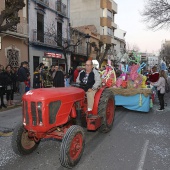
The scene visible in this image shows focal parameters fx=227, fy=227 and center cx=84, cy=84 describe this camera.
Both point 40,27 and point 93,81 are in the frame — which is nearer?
point 93,81

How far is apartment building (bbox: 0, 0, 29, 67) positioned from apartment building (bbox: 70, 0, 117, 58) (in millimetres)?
21686

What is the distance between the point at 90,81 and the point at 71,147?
1877 mm

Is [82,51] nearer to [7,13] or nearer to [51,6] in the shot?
[51,6]

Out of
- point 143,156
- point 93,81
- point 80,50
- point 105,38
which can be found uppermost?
point 105,38

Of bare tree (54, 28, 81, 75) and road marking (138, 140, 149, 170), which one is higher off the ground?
bare tree (54, 28, 81, 75)

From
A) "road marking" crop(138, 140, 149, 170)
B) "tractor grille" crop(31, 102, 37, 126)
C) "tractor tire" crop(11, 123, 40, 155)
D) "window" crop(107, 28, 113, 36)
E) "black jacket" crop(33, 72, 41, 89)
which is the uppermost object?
"window" crop(107, 28, 113, 36)

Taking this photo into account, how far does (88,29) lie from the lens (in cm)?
3300

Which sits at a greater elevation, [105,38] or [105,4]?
[105,4]

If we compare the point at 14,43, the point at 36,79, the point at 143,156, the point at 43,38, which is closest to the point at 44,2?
the point at 43,38

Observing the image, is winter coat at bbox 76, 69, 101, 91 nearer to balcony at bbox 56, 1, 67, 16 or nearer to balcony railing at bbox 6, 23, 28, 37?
balcony railing at bbox 6, 23, 28, 37

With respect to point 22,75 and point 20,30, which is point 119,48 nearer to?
point 20,30

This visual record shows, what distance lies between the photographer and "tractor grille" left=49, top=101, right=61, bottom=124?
143 inches

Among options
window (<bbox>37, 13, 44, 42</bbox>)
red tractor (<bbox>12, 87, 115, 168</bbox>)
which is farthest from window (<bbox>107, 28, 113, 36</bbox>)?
red tractor (<bbox>12, 87, 115, 168</bbox>)

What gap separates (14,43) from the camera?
16938 mm
